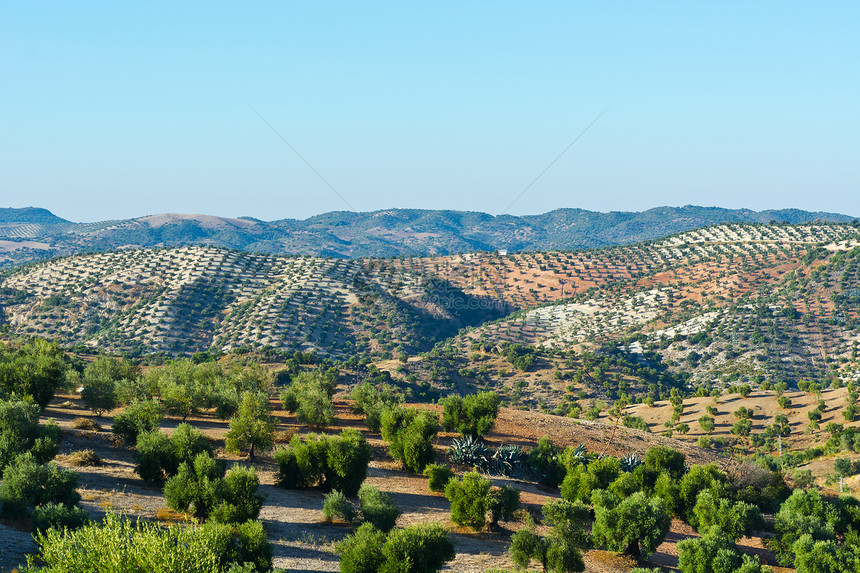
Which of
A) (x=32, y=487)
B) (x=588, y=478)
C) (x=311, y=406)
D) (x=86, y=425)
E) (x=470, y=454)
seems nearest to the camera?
(x=32, y=487)

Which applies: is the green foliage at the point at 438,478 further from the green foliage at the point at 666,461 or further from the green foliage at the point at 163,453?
the green foliage at the point at 666,461

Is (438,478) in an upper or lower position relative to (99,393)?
lower

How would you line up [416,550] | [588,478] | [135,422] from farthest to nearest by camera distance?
[135,422] → [588,478] → [416,550]

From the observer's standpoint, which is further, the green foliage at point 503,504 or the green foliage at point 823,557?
the green foliage at point 503,504

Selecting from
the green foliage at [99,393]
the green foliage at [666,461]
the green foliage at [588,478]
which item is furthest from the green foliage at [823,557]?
the green foliage at [99,393]

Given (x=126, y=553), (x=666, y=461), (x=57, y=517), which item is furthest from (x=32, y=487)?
(x=666, y=461)

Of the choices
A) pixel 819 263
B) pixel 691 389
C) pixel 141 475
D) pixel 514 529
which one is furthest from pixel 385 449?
pixel 819 263

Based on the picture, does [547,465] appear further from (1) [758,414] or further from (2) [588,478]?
(1) [758,414]

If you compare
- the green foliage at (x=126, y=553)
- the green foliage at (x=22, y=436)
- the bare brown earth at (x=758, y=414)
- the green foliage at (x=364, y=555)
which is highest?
the green foliage at (x=126, y=553)

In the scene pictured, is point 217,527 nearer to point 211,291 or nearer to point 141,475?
point 141,475
